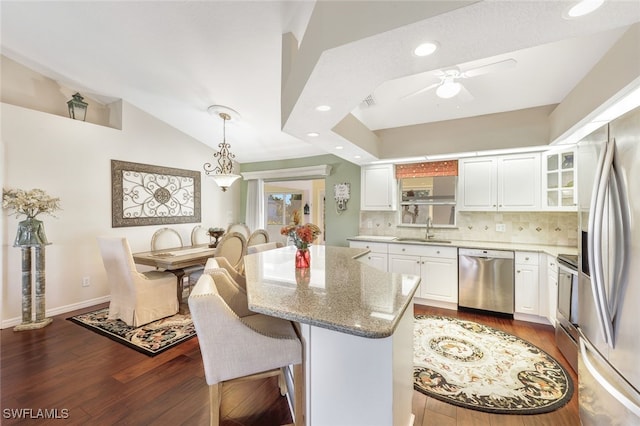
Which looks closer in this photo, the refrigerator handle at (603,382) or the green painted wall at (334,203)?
the refrigerator handle at (603,382)

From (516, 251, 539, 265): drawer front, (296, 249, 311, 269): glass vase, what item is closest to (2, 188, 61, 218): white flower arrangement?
(296, 249, 311, 269): glass vase

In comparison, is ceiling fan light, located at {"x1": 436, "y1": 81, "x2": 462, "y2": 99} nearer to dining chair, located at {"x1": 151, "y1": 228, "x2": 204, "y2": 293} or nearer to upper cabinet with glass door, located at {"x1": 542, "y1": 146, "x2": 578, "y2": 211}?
upper cabinet with glass door, located at {"x1": 542, "y1": 146, "x2": 578, "y2": 211}

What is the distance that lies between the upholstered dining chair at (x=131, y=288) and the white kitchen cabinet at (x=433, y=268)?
313 cm

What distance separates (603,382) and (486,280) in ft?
7.25

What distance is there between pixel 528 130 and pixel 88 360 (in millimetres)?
5242

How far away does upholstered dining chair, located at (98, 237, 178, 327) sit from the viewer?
286 cm

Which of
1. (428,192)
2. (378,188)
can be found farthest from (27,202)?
(428,192)

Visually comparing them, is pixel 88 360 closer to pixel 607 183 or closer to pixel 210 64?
pixel 210 64

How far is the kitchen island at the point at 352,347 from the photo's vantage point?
3.72ft

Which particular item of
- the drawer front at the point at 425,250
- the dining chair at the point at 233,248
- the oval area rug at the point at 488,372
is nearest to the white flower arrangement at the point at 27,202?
the dining chair at the point at 233,248

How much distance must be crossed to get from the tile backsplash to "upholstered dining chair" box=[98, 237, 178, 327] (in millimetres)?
3400

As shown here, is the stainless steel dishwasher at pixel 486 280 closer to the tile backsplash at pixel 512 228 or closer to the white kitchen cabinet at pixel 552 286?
the white kitchen cabinet at pixel 552 286

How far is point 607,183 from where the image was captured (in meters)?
1.27

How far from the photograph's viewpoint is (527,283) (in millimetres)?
3141
